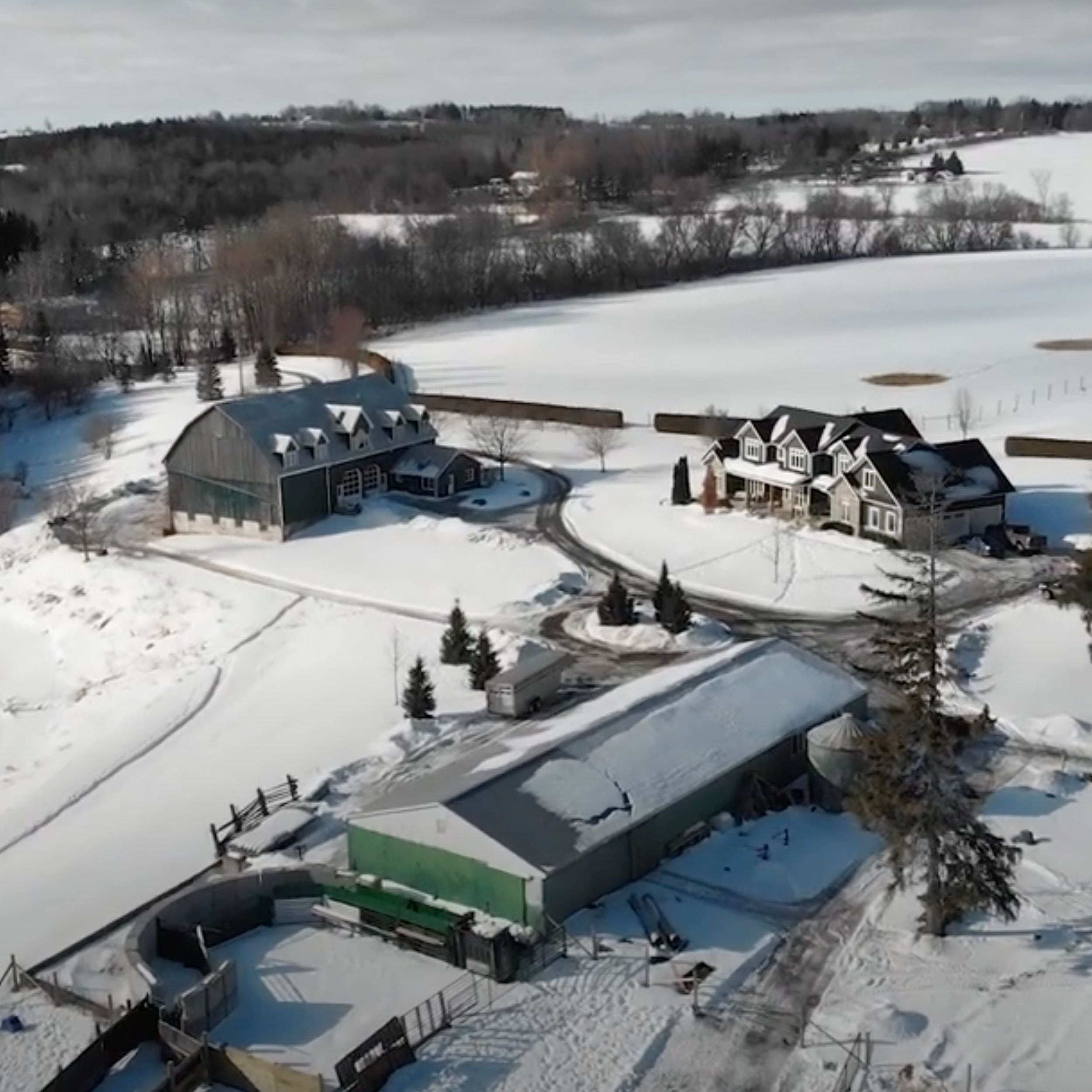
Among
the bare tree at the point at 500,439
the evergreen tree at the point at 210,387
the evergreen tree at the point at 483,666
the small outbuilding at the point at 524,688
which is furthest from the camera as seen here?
the evergreen tree at the point at 210,387

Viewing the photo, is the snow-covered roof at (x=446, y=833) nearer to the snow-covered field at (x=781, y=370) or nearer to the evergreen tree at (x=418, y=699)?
the evergreen tree at (x=418, y=699)

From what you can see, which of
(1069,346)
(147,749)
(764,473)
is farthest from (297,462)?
(1069,346)

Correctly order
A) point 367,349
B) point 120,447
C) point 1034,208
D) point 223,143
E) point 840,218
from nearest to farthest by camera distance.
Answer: point 120,447 → point 367,349 → point 840,218 → point 1034,208 → point 223,143

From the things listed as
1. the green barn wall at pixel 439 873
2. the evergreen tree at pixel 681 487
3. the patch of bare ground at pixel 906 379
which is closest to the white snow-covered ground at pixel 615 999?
the green barn wall at pixel 439 873

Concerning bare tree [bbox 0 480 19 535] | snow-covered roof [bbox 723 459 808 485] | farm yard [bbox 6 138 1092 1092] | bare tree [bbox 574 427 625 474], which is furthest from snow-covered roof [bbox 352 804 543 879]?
bare tree [bbox 0 480 19 535]

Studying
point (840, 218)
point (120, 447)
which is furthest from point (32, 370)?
point (840, 218)

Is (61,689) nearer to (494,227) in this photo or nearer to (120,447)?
(120,447)

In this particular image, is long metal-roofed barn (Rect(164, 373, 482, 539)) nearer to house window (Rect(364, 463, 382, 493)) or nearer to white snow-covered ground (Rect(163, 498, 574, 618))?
house window (Rect(364, 463, 382, 493))
